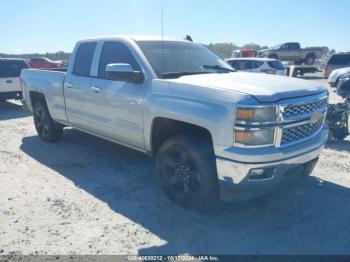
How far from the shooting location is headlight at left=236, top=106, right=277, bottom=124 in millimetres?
3270

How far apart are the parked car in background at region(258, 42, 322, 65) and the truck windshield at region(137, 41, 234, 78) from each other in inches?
1161

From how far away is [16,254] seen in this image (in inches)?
128

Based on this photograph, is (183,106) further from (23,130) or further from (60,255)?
(23,130)

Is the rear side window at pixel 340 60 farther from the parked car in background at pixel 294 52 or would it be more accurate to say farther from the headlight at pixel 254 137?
Answer: the headlight at pixel 254 137

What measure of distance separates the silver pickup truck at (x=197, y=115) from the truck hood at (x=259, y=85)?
0.03ft

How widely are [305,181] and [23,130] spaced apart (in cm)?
668

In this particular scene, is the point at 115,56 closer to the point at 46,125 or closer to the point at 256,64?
the point at 46,125

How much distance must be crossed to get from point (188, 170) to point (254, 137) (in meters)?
0.96

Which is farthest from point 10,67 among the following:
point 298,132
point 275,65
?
point 275,65

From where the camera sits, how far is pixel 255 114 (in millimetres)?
3277

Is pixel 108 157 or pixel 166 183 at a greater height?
pixel 166 183

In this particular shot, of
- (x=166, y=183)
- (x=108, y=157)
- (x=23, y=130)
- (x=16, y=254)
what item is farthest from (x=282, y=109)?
(x=23, y=130)

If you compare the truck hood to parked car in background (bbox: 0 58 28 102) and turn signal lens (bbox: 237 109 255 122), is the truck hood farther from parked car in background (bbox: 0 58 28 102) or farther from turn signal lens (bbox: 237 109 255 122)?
parked car in background (bbox: 0 58 28 102)

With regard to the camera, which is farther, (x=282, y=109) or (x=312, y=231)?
(x=312, y=231)
